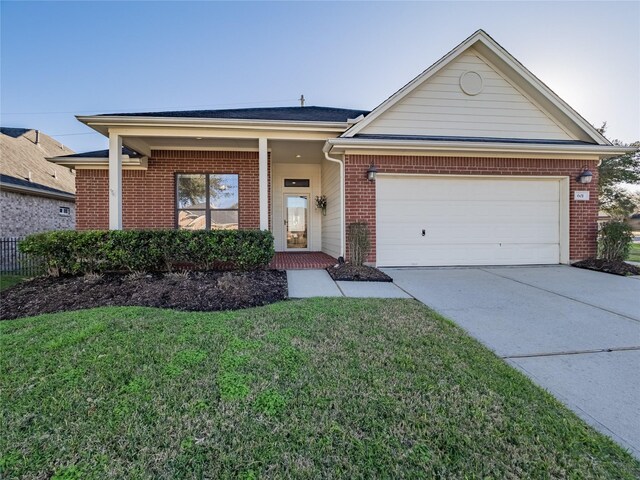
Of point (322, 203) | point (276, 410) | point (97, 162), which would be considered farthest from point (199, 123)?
point (276, 410)

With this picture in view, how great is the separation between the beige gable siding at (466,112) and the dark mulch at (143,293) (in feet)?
16.4

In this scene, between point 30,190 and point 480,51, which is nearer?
point 480,51

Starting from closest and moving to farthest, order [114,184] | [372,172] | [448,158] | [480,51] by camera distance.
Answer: [114,184]
[372,172]
[448,158]
[480,51]

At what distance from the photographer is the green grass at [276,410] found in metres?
1.57

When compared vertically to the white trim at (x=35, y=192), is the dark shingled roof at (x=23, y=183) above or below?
above

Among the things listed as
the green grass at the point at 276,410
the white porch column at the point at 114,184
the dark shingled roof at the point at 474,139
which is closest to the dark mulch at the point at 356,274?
the green grass at the point at 276,410

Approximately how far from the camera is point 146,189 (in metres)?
8.79

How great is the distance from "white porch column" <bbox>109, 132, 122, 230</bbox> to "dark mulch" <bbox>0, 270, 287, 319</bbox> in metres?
1.41

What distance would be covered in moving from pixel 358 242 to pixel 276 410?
5.12 metres

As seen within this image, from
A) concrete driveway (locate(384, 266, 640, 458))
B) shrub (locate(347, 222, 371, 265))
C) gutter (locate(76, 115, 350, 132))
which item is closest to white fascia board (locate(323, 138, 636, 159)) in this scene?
gutter (locate(76, 115, 350, 132))

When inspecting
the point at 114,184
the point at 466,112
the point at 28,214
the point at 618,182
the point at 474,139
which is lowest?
the point at 28,214

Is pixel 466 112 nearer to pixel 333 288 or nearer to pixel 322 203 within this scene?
pixel 322 203

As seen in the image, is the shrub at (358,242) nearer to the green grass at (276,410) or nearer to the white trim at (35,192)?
the green grass at (276,410)

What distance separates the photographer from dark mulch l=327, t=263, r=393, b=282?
601cm
